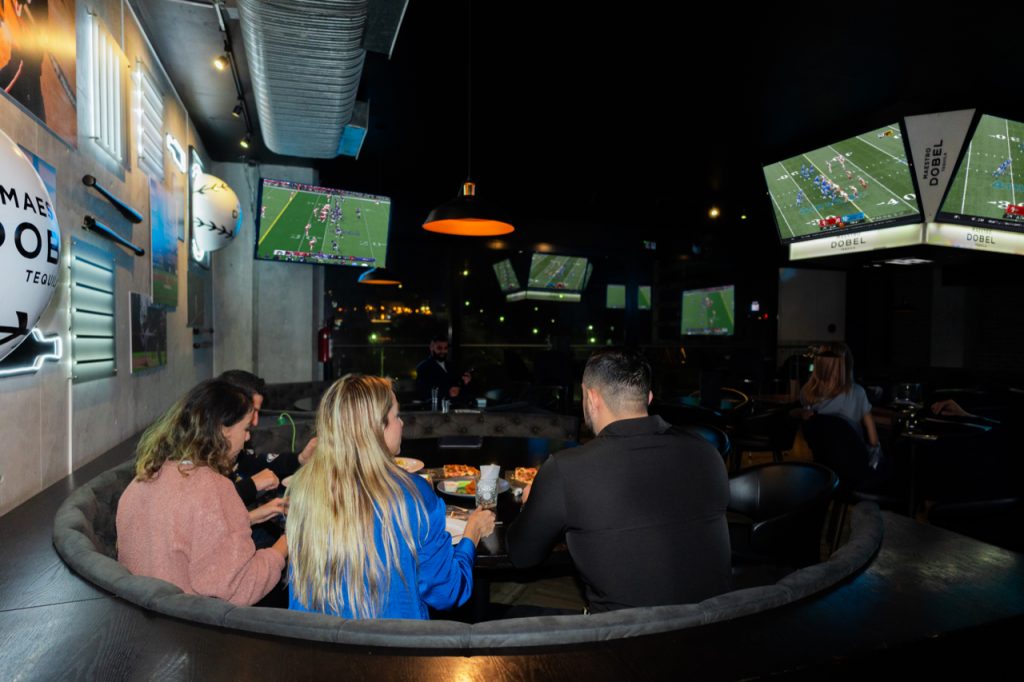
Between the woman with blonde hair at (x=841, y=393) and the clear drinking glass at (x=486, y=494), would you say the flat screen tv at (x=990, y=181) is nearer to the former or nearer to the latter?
the woman with blonde hair at (x=841, y=393)

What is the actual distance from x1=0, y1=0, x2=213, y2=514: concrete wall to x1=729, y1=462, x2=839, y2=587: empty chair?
9.29 feet

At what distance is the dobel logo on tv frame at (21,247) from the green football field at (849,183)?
4.98 metres

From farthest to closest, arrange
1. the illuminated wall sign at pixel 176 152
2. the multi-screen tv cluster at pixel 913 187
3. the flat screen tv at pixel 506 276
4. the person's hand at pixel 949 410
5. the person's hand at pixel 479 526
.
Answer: the flat screen tv at pixel 506 276, the person's hand at pixel 949 410, the illuminated wall sign at pixel 176 152, the multi-screen tv cluster at pixel 913 187, the person's hand at pixel 479 526

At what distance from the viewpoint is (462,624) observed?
113 centimetres

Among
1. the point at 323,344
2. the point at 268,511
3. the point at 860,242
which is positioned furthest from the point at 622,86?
the point at 323,344

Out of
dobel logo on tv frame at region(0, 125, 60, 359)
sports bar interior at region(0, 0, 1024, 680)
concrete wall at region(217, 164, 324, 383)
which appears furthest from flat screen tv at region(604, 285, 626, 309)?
dobel logo on tv frame at region(0, 125, 60, 359)

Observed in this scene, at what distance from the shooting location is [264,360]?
6551 mm

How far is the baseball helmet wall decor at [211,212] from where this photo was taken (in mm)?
4365

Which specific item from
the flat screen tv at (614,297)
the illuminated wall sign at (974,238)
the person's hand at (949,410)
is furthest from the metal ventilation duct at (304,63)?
the flat screen tv at (614,297)

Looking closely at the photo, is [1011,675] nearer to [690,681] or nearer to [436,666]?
[690,681]

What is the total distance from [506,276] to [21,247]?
897cm

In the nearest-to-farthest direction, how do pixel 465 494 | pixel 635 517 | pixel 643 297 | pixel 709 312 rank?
pixel 635 517 < pixel 465 494 < pixel 643 297 < pixel 709 312

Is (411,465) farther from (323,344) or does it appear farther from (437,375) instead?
(323,344)

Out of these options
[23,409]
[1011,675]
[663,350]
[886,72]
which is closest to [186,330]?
[23,409]
